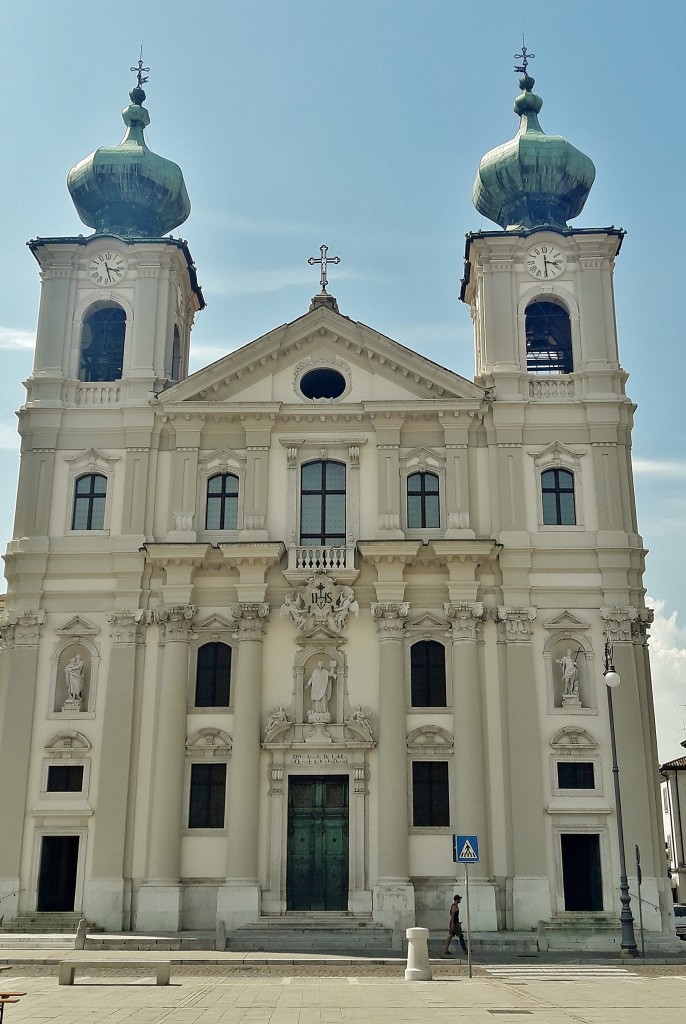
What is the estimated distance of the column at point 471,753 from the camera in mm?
26391

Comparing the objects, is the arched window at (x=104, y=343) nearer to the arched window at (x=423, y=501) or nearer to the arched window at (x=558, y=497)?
the arched window at (x=423, y=501)

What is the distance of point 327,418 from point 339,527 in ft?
10.6

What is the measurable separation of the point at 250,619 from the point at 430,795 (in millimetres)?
6683

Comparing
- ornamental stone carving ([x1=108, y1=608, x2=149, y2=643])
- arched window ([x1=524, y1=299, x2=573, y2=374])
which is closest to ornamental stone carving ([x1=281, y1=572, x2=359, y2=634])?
ornamental stone carving ([x1=108, y1=608, x2=149, y2=643])

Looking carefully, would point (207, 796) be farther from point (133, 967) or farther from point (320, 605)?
point (133, 967)

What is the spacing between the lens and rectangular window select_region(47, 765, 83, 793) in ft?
92.7

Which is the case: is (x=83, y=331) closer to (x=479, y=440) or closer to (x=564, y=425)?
(x=479, y=440)

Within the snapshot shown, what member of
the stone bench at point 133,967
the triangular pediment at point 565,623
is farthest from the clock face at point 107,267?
the stone bench at point 133,967

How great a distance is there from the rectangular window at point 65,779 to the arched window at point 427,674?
9.14 m

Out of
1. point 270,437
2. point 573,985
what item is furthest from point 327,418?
point 573,985

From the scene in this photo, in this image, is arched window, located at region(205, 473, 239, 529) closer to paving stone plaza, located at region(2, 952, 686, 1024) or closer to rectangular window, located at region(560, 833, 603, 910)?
paving stone plaza, located at region(2, 952, 686, 1024)

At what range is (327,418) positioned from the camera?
102 ft

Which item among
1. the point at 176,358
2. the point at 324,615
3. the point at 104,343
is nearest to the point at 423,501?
the point at 324,615

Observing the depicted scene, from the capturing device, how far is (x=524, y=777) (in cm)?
2758
